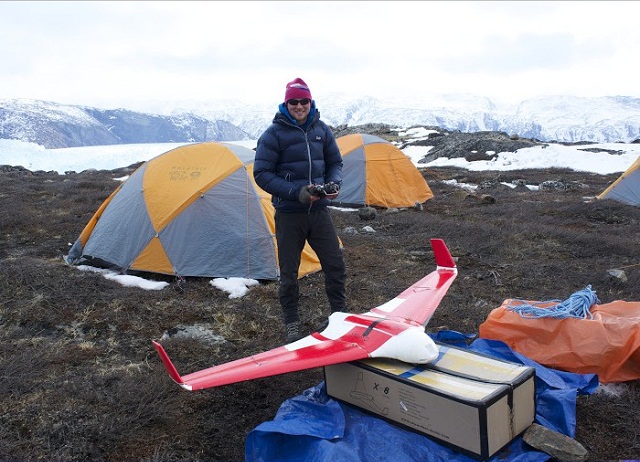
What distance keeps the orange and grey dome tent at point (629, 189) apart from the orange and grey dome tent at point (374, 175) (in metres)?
4.71

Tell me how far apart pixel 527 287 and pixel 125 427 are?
4.87m

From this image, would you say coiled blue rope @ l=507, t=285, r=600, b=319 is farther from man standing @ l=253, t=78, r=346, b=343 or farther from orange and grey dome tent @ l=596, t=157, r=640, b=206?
orange and grey dome tent @ l=596, t=157, r=640, b=206

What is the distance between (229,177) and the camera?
6555 mm

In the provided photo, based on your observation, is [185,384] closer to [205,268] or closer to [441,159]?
[205,268]

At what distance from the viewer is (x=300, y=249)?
4.51 m

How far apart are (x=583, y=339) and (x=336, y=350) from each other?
6.49 ft

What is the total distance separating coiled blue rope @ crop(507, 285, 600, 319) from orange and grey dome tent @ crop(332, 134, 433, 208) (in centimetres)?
810

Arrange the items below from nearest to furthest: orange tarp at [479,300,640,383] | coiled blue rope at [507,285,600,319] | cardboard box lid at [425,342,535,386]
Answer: cardboard box lid at [425,342,535,386]
orange tarp at [479,300,640,383]
coiled blue rope at [507,285,600,319]

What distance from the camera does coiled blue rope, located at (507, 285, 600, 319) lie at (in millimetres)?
3832

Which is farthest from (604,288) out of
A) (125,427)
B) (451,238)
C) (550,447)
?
(125,427)

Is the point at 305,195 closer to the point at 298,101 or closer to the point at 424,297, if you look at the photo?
the point at 298,101

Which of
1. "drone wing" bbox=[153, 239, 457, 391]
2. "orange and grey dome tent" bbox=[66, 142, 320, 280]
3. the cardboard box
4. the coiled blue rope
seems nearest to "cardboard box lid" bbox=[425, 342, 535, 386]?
the cardboard box

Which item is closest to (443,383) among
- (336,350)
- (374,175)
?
(336,350)

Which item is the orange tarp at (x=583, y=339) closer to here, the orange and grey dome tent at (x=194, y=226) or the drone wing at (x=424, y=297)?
the drone wing at (x=424, y=297)
